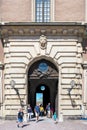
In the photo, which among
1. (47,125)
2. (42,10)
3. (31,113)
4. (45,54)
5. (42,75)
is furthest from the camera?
(42,10)

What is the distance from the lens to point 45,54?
30141 millimetres

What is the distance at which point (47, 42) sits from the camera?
30.1 m

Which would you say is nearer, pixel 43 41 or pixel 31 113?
pixel 31 113

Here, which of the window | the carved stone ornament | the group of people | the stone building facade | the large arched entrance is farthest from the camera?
the window

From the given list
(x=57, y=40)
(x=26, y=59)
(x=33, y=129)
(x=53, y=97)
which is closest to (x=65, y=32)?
(x=57, y=40)

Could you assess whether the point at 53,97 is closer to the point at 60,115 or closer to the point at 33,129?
the point at 60,115

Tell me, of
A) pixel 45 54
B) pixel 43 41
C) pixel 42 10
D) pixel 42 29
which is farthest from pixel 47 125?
pixel 42 10

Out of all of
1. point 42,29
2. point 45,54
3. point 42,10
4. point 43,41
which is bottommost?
point 45,54

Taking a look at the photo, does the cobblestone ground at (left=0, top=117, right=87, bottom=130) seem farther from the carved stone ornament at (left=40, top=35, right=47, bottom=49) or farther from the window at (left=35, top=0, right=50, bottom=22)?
the window at (left=35, top=0, right=50, bottom=22)

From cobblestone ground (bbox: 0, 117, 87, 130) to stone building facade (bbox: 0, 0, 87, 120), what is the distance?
1.18 metres

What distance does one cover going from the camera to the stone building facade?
97.9 ft

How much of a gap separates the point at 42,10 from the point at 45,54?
12.3 feet

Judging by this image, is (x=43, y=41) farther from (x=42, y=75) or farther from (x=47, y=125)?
(x=47, y=125)

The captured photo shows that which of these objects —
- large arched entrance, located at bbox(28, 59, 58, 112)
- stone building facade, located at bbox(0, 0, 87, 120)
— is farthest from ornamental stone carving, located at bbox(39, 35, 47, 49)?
large arched entrance, located at bbox(28, 59, 58, 112)
